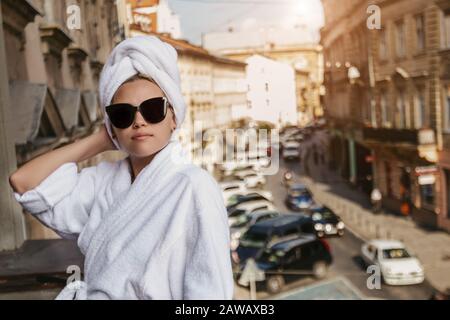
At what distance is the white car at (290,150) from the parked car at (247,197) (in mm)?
310

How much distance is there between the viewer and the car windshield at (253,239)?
174 inches

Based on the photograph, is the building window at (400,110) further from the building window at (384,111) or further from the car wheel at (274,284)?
the car wheel at (274,284)

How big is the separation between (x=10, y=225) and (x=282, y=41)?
2.13m

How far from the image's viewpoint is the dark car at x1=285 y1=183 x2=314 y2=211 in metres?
4.37

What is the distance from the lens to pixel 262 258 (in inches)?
182

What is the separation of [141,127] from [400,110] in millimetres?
2916

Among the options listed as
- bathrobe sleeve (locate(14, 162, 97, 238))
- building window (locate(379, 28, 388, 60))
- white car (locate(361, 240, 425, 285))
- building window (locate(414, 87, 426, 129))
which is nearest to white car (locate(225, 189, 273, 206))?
white car (locate(361, 240, 425, 285))

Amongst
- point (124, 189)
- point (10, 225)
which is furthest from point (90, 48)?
point (124, 189)

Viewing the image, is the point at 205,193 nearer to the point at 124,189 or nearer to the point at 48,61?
the point at 124,189

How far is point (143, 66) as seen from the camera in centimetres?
148

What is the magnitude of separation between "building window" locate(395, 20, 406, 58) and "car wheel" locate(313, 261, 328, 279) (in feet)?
5.37

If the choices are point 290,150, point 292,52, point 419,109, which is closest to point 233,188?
point 290,150

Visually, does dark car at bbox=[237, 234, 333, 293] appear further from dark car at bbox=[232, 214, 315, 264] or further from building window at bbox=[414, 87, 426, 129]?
building window at bbox=[414, 87, 426, 129]
